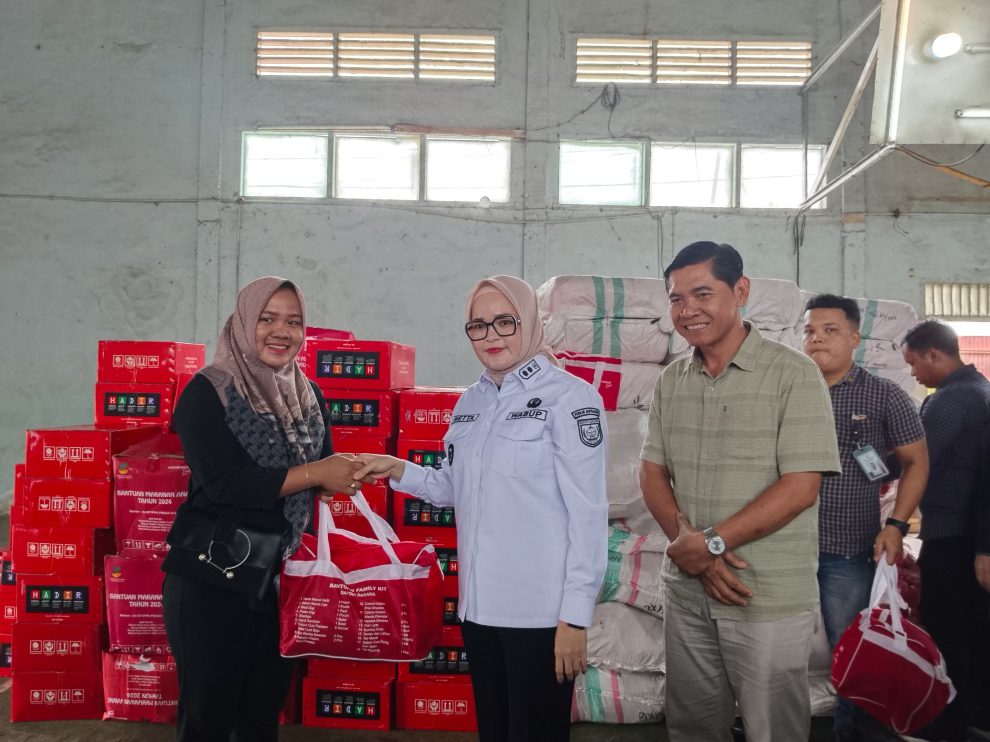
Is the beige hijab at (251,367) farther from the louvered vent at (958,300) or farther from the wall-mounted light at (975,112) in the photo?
the louvered vent at (958,300)

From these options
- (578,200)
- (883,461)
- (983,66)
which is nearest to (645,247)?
(578,200)

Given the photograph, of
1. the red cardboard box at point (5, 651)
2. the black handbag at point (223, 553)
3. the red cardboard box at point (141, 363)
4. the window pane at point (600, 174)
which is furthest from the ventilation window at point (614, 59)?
the red cardboard box at point (5, 651)

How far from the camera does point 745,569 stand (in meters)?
1.64

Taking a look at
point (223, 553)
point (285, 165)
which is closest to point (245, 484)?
point (223, 553)

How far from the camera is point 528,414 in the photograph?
1.56 metres

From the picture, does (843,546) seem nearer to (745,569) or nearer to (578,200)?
(745,569)

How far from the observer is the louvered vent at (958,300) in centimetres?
584

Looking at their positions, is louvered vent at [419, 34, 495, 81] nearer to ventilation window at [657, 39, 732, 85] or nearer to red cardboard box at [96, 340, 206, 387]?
ventilation window at [657, 39, 732, 85]

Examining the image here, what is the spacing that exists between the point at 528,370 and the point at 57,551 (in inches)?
90.8

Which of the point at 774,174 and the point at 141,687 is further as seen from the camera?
the point at 774,174

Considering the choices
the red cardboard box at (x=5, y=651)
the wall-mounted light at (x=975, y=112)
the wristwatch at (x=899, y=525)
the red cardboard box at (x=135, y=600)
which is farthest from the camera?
the wall-mounted light at (x=975, y=112)

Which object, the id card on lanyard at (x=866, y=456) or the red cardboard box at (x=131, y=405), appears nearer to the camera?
the id card on lanyard at (x=866, y=456)

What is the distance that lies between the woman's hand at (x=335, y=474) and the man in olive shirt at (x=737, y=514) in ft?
2.72

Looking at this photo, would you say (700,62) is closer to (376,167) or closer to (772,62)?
(772,62)
